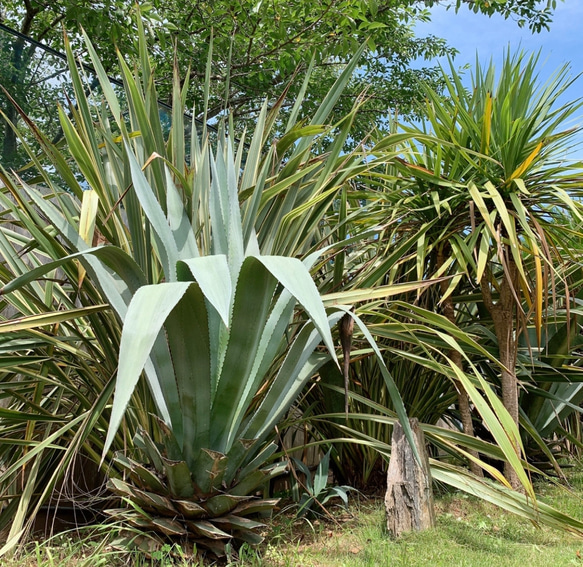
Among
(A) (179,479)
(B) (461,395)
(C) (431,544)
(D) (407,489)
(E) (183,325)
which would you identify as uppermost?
(E) (183,325)

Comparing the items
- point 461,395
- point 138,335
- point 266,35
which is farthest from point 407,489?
point 266,35

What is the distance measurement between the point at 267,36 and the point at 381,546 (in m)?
5.35

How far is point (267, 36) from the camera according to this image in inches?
234

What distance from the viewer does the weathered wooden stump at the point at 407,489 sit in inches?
76.3

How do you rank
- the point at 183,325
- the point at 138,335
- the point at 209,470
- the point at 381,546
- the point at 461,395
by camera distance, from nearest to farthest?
the point at 138,335, the point at 183,325, the point at 209,470, the point at 381,546, the point at 461,395

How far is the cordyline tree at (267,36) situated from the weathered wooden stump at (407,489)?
341 cm

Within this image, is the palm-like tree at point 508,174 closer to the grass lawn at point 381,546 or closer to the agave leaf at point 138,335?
the grass lawn at point 381,546

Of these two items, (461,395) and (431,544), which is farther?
(461,395)

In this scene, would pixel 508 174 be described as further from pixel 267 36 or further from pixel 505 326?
pixel 267 36

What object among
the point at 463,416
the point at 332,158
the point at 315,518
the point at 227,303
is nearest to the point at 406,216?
the point at 332,158

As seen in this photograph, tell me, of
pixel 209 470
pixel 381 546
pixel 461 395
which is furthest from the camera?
pixel 461 395

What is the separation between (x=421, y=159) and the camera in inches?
105

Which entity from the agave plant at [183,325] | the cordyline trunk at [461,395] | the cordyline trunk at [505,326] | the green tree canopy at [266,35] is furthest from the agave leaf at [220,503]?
the green tree canopy at [266,35]

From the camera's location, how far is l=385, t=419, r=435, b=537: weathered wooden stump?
1938mm
